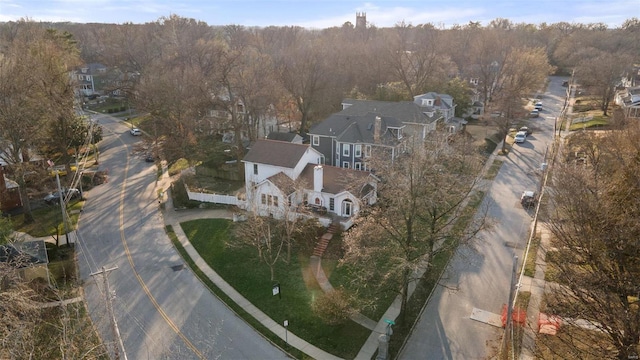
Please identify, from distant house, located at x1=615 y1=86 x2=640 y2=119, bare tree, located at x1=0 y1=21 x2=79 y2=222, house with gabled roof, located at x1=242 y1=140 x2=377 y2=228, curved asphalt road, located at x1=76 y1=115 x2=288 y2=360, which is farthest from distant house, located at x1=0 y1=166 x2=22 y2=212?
distant house, located at x1=615 y1=86 x2=640 y2=119

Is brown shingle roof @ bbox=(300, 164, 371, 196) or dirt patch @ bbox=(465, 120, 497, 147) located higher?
brown shingle roof @ bbox=(300, 164, 371, 196)

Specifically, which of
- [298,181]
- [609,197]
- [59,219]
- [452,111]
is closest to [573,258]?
[609,197]

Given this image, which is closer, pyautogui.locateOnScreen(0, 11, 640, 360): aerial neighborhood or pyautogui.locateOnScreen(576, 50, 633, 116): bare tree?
pyautogui.locateOnScreen(0, 11, 640, 360): aerial neighborhood

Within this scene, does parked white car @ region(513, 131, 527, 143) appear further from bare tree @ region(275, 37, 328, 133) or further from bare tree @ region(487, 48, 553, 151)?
bare tree @ region(275, 37, 328, 133)

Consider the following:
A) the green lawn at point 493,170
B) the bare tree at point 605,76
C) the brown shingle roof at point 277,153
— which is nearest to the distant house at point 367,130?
the brown shingle roof at point 277,153

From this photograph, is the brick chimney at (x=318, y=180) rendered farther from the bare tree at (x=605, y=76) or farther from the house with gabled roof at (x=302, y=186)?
the bare tree at (x=605, y=76)
